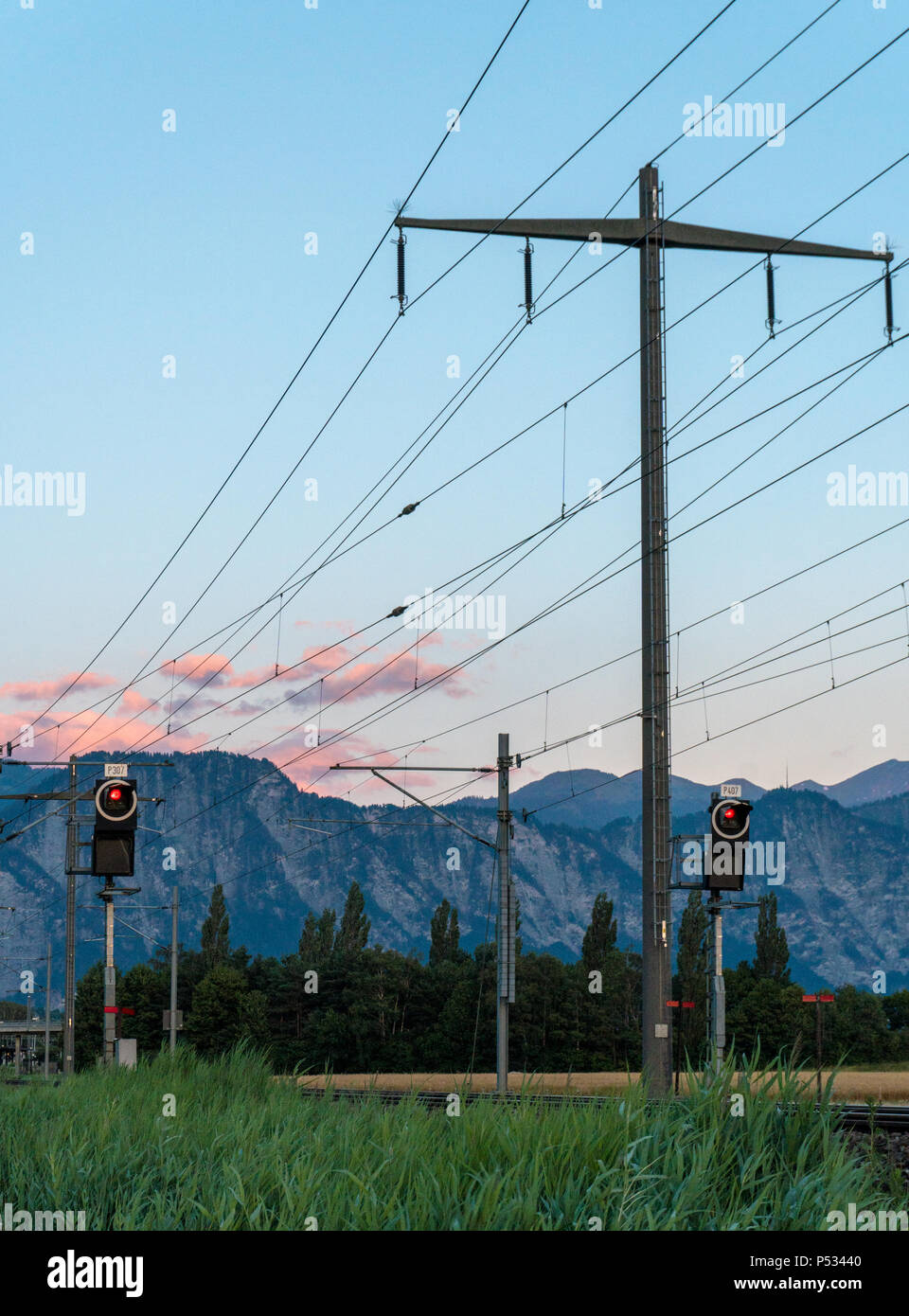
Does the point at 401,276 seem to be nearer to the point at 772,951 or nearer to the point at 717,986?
the point at 717,986

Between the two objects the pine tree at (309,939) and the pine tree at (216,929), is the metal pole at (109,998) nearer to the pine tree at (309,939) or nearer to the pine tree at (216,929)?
the pine tree at (309,939)

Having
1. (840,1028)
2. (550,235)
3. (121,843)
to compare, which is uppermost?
(550,235)

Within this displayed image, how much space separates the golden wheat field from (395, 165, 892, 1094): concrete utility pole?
5.47ft

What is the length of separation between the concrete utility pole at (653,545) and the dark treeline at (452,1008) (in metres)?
71.4

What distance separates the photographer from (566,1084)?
40.3 ft

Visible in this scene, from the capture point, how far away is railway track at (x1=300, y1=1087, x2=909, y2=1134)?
12016 millimetres

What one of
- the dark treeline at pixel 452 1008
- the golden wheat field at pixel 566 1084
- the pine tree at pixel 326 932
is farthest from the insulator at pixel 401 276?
the pine tree at pixel 326 932

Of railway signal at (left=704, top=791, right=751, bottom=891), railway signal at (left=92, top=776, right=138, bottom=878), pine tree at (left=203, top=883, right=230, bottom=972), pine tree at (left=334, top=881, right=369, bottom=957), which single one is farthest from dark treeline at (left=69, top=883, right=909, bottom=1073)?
railway signal at (left=92, top=776, right=138, bottom=878)

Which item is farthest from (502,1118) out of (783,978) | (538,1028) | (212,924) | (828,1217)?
(212,924)

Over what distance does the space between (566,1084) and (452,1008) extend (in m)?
93.9

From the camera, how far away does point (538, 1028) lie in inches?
3935

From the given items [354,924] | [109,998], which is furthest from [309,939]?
[109,998]

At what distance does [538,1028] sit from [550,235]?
79.1 meters

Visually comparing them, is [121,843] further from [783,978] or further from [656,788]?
[783,978]
